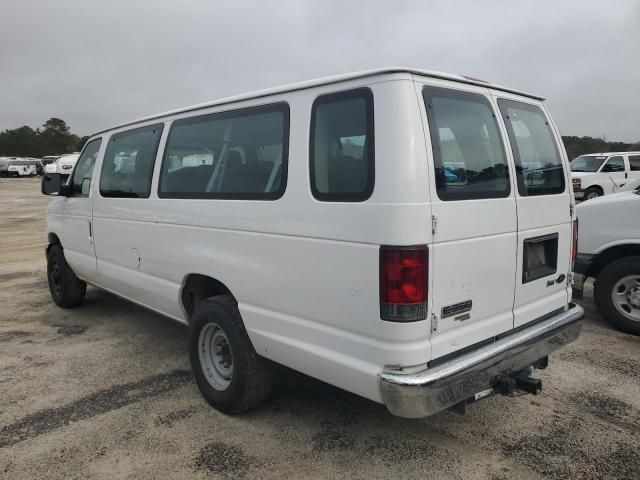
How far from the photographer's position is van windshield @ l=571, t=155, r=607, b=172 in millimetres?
17422

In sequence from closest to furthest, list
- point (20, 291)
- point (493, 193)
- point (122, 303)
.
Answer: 1. point (493, 193)
2. point (122, 303)
3. point (20, 291)

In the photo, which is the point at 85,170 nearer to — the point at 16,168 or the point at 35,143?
the point at 16,168

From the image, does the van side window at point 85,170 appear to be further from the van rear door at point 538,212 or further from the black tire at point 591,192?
the black tire at point 591,192

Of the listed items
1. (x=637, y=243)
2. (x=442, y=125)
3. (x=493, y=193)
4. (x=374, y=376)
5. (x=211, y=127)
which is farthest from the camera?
(x=637, y=243)

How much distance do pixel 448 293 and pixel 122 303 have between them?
16.5ft

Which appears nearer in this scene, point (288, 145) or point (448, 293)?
point (448, 293)

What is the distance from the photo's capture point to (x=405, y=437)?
10.5ft

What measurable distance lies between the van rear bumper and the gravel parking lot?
0.54 meters

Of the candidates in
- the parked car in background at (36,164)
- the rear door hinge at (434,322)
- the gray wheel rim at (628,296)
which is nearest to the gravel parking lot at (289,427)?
the gray wheel rim at (628,296)

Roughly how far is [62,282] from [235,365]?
3.75 metres

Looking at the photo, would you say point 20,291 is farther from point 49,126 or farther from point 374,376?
point 49,126

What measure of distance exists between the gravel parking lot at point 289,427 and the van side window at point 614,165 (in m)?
14.4

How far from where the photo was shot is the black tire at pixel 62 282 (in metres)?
6.04

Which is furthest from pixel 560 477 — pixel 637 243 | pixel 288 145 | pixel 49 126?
pixel 49 126
